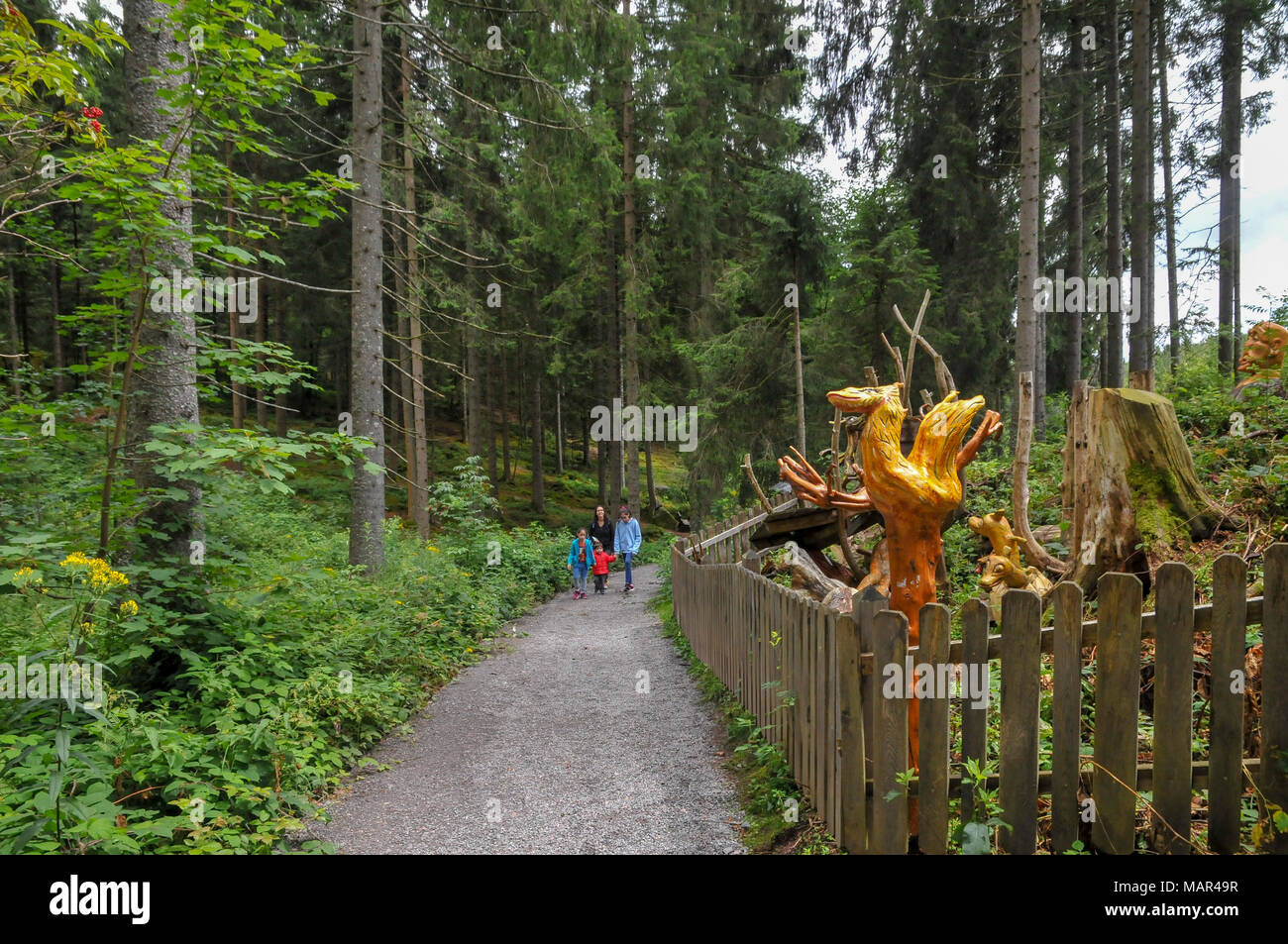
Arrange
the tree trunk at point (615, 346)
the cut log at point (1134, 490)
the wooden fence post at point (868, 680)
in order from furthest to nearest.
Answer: the tree trunk at point (615, 346) → the cut log at point (1134, 490) → the wooden fence post at point (868, 680)

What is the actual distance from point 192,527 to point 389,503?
1779 cm

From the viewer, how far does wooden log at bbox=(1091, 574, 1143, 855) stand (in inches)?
111

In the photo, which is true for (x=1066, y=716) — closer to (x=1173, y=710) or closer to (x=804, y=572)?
(x=1173, y=710)

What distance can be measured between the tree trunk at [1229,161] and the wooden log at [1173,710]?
13.5 m

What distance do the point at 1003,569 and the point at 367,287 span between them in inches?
318

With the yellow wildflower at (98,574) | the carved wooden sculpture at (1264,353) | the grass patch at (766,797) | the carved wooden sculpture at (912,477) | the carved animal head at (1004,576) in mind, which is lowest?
the grass patch at (766,797)

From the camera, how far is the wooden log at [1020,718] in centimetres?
282

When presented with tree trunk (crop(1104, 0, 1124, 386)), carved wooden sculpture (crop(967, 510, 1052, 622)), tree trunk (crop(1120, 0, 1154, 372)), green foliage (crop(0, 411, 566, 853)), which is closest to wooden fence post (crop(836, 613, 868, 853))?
carved wooden sculpture (crop(967, 510, 1052, 622))

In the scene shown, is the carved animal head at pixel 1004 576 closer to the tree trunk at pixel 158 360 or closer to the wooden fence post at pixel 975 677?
the wooden fence post at pixel 975 677

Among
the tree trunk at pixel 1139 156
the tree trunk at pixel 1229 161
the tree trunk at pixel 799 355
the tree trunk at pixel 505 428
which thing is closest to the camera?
the tree trunk at pixel 1139 156

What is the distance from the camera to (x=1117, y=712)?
2.86 m

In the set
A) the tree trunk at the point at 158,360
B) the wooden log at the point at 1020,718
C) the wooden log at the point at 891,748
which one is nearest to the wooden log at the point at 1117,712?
the wooden log at the point at 1020,718

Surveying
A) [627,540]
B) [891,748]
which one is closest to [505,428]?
[627,540]
